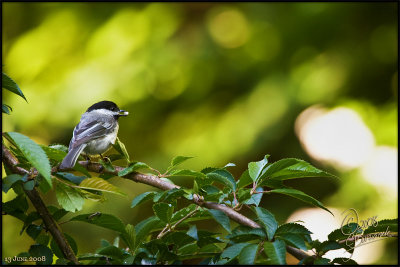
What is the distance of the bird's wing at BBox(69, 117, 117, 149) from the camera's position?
2.94 metres

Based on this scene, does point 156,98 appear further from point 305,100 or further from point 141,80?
point 305,100

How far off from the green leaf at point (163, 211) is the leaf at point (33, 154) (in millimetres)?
317

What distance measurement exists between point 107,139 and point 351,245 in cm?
217

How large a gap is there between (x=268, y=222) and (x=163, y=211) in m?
0.31

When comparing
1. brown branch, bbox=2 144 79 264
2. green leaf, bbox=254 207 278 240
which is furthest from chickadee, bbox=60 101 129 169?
green leaf, bbox=254 207 278 240

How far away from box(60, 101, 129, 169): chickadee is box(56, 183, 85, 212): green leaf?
52.9 inches

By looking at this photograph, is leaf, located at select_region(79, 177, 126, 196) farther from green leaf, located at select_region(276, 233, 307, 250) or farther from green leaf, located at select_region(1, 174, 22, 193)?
green leaf, located at select_region(276, 233, 307, 250)

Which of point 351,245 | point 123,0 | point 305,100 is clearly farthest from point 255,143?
point 351,245

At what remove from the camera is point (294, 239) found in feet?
3.96

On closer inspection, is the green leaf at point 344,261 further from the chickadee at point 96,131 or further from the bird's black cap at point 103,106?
the bird's black cap at point 103,106

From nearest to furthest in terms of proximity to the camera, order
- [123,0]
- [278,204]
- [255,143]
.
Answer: [255,143], [278,204], [123,0]

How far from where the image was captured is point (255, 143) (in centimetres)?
463

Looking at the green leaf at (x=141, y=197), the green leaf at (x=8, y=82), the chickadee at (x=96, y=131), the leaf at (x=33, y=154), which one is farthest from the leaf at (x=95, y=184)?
the chickadee at (x=96, y=131)

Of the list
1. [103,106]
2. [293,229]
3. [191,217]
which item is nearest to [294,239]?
[293,229]
